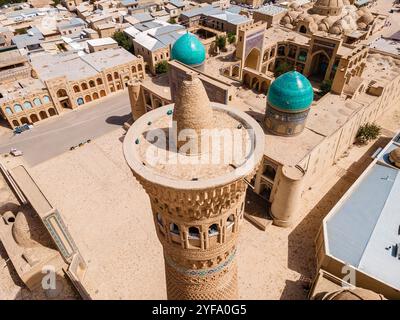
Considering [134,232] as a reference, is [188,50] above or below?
above

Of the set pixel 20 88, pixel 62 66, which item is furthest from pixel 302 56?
pixel 20 88

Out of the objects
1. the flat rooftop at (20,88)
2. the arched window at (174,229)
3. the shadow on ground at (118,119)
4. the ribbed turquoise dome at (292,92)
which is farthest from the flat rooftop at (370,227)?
the flat rooftop at (20,88)

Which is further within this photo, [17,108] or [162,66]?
[162,66]

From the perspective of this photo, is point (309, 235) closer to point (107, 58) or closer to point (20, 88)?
point (107, 58)

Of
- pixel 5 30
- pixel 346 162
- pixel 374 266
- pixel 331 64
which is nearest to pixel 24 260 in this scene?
pixel 374 266

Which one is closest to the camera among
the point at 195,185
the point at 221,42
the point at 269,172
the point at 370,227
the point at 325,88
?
the point at 195,185

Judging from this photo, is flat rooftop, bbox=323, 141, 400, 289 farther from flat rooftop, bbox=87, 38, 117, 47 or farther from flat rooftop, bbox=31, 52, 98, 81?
flat rooftop, bbox=87, 38, 117, 47

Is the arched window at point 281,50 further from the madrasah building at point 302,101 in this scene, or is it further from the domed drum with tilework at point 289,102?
the domed drum with tilework at point 289,102
